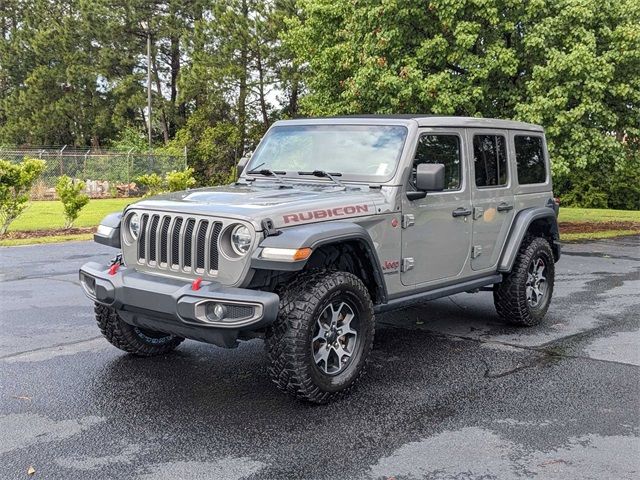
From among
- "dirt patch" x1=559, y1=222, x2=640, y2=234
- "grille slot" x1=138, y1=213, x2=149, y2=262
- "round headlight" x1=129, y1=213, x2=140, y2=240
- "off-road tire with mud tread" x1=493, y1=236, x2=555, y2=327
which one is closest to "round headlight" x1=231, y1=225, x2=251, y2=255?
"grille slot" x1=138, y1=213, x2=149, y2=262

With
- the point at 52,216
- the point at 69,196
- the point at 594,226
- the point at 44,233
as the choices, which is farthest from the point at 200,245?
the point at 594,226

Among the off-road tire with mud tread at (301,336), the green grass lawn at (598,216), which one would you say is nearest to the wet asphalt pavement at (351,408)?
the off-road tire with mud tread at (301,336)

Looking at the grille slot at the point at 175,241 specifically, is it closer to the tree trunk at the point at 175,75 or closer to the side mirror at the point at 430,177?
the side mirror at the point at 430,177

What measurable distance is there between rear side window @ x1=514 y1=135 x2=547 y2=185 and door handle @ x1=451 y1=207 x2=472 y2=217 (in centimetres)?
107

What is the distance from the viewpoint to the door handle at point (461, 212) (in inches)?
222

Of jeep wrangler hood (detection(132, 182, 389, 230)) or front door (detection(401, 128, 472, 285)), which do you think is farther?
front door (detection(401, 128, 472, 285))

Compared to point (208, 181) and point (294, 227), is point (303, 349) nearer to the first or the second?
point (294, 227)

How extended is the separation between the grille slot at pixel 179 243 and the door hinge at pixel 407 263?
157 cm

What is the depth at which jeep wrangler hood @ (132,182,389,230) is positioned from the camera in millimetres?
4359

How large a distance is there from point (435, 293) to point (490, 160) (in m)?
1.51

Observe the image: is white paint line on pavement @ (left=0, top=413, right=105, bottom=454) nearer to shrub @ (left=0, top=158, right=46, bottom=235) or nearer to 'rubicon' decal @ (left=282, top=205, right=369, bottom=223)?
'rubicon' decal @ (left=282, top=205, right=369, bottom=223)

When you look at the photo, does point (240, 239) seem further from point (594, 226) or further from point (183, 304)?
point (594, 226)

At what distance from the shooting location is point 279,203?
14.8 ft

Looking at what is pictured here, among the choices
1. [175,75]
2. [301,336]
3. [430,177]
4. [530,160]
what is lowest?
[301,336]
